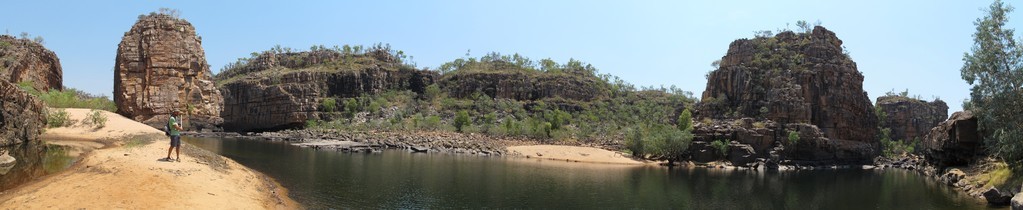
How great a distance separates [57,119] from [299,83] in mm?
80573

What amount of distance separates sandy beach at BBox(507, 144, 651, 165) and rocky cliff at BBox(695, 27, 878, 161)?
14.5m

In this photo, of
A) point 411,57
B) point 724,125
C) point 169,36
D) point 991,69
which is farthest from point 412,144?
point 411,57

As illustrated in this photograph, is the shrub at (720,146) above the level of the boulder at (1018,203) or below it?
above

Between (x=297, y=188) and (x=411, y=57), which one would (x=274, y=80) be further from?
(x=297, y=188)

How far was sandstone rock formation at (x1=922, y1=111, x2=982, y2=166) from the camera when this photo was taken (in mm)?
44719

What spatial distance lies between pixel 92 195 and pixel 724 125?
66.5 metres

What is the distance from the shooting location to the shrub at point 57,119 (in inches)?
1426

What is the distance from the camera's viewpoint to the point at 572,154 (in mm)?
69312

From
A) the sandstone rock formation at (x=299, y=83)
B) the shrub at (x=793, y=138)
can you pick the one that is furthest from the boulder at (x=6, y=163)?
the sandstone rock formation at (x=299, y=83)

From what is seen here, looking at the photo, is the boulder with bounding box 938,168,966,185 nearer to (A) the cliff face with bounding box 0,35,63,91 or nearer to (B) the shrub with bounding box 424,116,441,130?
(A) the cliff face with bounding box 0,35,63,91

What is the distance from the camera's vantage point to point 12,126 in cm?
2752

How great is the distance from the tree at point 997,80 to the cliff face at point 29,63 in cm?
6104

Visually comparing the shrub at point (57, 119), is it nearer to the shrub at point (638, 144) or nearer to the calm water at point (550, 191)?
the calm water at point (550, 191)

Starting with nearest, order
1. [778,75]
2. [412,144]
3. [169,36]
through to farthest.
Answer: [169,36], [412,144], [778,75]
